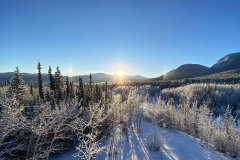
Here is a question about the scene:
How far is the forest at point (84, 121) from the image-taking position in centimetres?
759

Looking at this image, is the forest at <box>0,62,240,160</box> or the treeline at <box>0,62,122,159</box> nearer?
the treeline at <box>0,62,122,159</box>

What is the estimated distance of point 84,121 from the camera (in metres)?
14.6

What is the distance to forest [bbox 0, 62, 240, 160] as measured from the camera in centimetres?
759

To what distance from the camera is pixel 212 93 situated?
5809 cm

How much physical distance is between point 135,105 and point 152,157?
33.1ft

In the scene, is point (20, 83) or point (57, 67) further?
point (57, 67)

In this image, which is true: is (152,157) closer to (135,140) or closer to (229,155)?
(135,140)

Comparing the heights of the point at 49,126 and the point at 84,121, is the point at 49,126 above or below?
above

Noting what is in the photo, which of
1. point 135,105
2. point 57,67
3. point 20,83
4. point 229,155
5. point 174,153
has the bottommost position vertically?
point 229,155

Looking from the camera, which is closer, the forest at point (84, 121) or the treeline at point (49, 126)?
the treeline at point (49, 126)

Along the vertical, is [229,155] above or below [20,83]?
below

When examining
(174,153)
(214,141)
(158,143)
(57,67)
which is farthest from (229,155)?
(57,67)

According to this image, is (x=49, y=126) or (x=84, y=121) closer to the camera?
(x=49, y=126)

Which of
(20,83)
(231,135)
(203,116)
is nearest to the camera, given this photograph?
(231,135)
